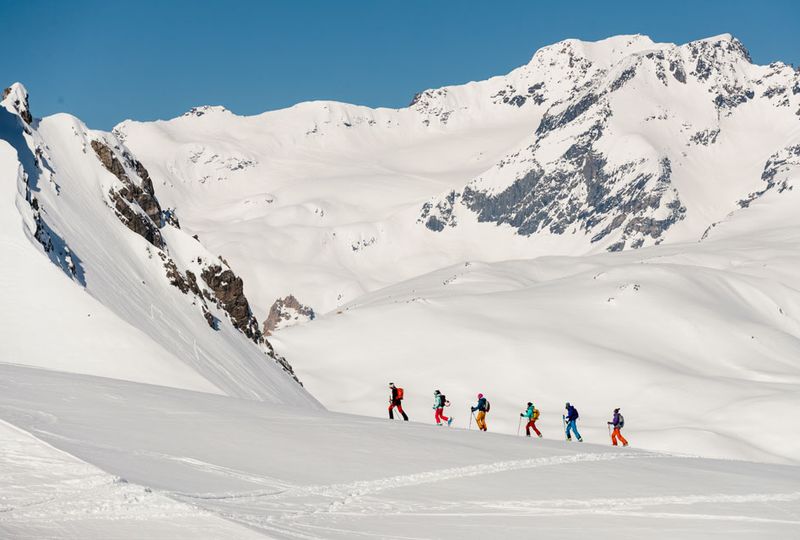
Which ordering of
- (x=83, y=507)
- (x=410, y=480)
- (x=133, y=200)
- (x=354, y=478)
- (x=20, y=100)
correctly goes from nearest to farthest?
1. (x=83, y=507)
2. (x=354, y=478)
3. (x=410, y=480)
4. (x=20, y=100)
5. (x=133, y=200)

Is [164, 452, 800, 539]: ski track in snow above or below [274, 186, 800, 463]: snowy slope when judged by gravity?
below

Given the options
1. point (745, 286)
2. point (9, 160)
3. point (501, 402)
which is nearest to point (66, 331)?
point (9, 160)

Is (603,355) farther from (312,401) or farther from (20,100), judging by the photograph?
(20,100)

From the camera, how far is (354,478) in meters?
17.2

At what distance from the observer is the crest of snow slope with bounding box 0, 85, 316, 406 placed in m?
38.2

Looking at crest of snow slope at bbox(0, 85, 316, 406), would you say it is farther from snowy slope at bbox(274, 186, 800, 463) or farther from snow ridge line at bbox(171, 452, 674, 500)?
snowy slope at bbox(274, 186, 800, 463)

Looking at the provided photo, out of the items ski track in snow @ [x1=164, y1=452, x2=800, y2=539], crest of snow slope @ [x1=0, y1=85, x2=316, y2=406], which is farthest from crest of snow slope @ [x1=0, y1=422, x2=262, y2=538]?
crest of snow slope @ [x1=0, y1=85, x2=316, y2=406]

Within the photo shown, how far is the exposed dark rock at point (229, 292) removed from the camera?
67250mm

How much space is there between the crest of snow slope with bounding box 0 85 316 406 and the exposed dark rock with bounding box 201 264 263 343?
1.13 m

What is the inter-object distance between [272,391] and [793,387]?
6131cm

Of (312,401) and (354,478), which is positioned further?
(312,401)

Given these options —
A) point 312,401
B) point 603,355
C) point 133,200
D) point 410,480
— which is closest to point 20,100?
point 133,200

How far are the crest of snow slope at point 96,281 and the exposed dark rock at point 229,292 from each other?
3.70 ft

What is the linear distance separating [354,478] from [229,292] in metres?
51.6
